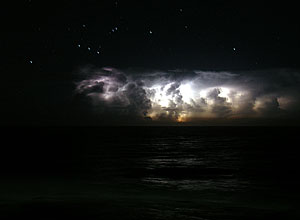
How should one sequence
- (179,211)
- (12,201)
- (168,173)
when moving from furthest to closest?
(168,173) < (12,201) < (179,211)

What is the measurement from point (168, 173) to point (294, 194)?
1045cm

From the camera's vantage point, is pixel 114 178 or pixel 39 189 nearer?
pixel 39 189

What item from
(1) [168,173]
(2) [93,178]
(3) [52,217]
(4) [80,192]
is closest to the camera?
(3) [52,217]

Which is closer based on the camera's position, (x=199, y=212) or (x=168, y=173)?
(x=199, y=212)

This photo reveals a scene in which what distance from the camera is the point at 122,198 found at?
49.4ft

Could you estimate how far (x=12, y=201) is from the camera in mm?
13875

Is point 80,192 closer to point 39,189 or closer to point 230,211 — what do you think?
point 39,189

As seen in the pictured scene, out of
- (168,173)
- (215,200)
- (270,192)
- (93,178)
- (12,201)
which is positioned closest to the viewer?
(12,201)

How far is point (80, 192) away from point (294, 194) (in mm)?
12286

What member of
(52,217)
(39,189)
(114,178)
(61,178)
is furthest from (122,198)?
(61,178)

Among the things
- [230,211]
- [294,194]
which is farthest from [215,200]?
[294,194]

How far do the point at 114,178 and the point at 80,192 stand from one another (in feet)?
19.2

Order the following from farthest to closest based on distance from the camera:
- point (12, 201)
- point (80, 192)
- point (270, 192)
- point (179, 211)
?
point (270, 192) < point (80, 192) < point (12, 201) < point (179, 211)

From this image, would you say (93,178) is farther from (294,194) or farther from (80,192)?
(294,194)
